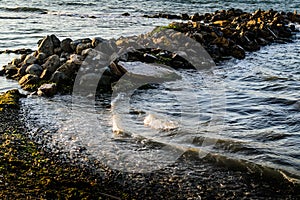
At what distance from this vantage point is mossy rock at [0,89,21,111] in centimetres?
666

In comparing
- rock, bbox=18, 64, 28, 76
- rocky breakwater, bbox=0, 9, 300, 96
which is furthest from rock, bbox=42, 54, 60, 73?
rock, bbox=18, 64, 28, 76

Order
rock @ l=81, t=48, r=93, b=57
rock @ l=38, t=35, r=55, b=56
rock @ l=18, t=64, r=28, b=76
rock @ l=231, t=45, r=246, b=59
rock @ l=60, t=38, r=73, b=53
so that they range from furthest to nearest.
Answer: rock @ l=231, t=45, r=246, b=59 < rock @ l=60, t=38, r=73, b=53 < rock @ l=38, t=35, r=55, b=56 < rock @ l=18, t=64, r=28, b=76 < rock @ l=81, t=48, r=93, b=57

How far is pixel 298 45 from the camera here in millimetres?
14500

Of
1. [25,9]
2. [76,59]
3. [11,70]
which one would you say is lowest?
[25,9]

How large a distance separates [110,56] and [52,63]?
4.38ft

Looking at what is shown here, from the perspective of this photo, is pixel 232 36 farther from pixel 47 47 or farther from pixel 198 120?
pixel 198 120

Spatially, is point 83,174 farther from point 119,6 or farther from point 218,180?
point 119,6

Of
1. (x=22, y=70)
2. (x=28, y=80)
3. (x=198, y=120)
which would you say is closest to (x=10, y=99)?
(x=28, y=80)

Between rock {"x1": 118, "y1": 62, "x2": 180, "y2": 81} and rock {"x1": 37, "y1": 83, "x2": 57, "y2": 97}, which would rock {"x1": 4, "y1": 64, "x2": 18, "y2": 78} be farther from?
rock {"x1": 118, "y1": 62, "x2": 180, "y2": 81}

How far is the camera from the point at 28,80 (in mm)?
8281

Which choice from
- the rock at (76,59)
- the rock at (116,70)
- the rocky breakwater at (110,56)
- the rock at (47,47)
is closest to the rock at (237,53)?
the rocky breakwater at (110,56)

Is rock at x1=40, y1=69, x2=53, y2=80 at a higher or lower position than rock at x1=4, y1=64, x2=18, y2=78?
higher

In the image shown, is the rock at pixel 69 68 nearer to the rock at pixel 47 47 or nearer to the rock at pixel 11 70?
the rock at pixel 47 47

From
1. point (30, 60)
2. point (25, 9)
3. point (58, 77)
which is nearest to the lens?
point (58, 77)
